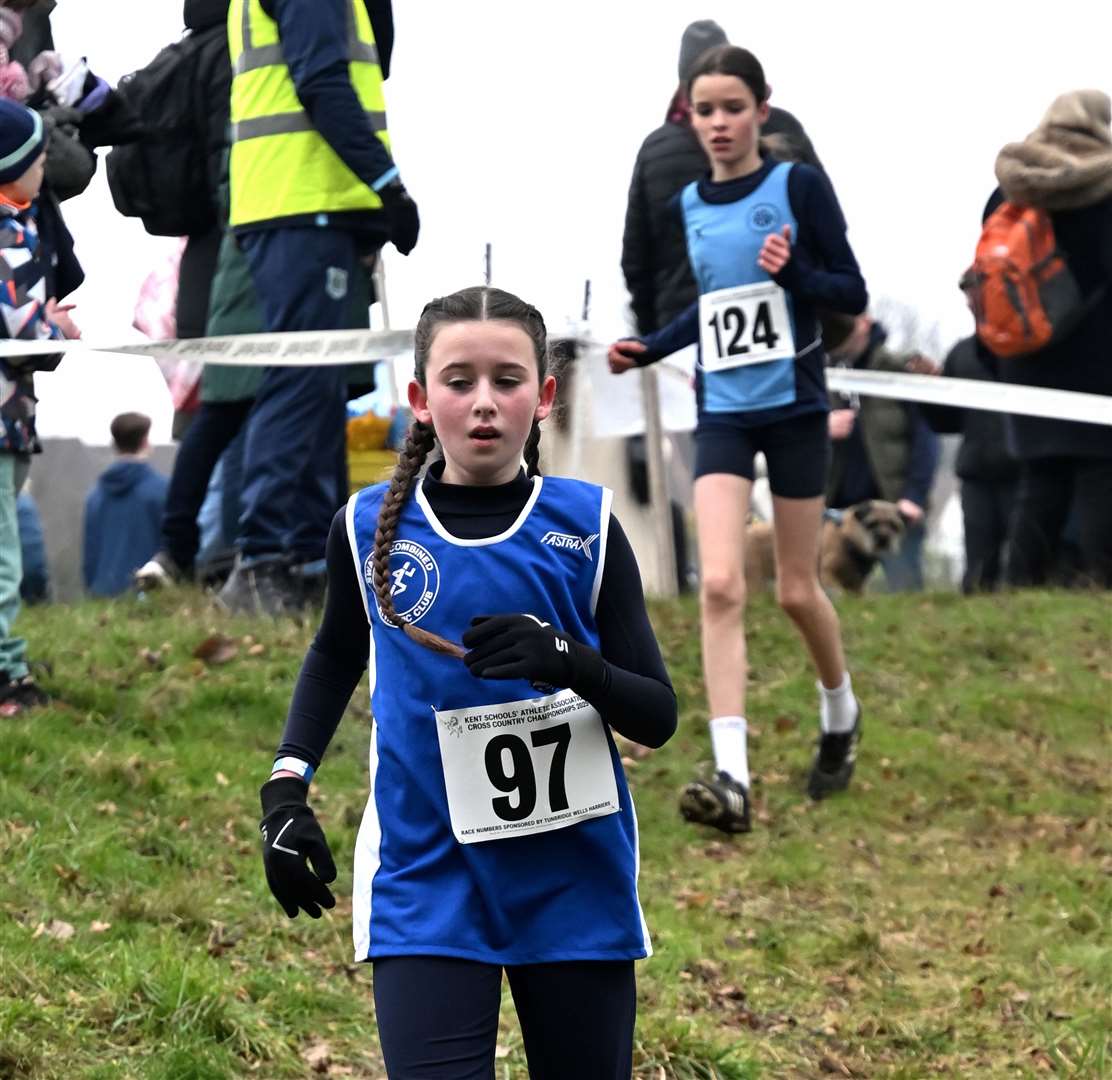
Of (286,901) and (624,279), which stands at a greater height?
(624,279)

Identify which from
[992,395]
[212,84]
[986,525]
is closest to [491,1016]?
[212,84]

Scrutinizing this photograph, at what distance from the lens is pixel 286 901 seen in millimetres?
2959

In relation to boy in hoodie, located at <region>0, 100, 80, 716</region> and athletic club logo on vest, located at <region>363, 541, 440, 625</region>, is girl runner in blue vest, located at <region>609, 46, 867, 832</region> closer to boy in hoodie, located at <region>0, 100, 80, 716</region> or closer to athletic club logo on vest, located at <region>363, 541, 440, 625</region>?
boy in hoodie, located at <region>0, 100, 80, 716</region>

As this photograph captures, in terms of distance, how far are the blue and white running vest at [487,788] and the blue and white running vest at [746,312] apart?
3.57m

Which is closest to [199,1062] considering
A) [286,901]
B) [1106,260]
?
[286,901]

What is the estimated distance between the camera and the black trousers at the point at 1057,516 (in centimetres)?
987

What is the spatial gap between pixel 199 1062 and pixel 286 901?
1.36 metres

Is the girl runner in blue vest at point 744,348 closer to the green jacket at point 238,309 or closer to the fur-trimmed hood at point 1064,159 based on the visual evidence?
the green jacket at point 238,309

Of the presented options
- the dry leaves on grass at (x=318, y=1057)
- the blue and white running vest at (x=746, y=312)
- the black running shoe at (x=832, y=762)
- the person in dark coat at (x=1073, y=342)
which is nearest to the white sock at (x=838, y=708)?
the black running shoe at (x=832, y=762)

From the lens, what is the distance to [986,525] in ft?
36.8

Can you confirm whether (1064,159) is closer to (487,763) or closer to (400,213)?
(400,213)

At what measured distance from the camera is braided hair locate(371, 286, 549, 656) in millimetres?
3008

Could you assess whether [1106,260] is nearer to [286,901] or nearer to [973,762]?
[973,762]

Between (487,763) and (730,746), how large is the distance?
3588 mm
